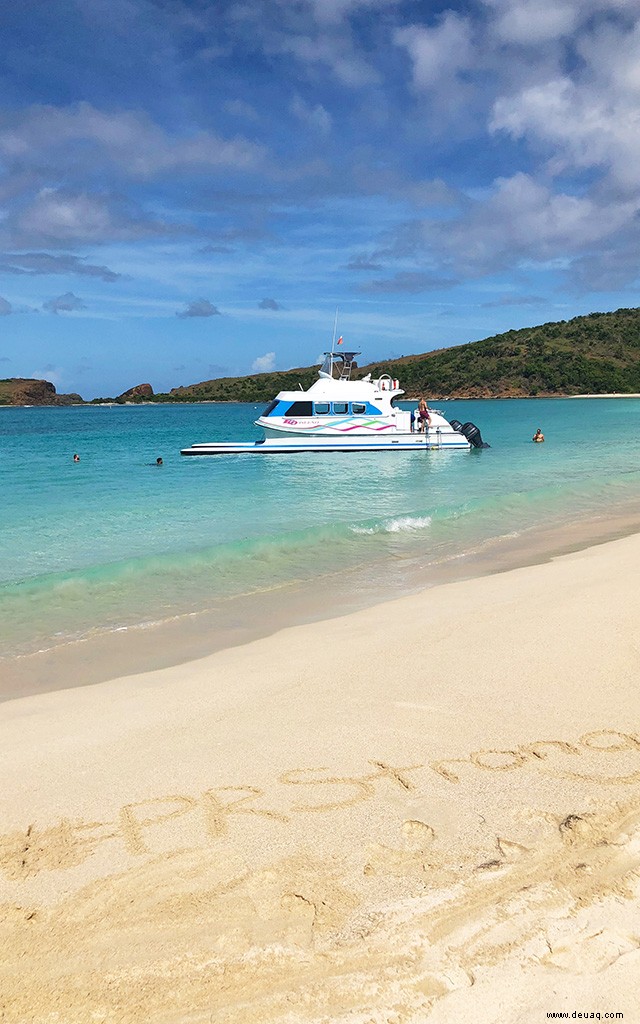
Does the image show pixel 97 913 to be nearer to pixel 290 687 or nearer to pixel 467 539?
pixel 290 687

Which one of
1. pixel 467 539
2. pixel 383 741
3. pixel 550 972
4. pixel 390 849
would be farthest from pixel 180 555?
pixel 550 972

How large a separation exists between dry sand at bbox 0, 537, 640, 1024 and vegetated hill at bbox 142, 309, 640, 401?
327 ft

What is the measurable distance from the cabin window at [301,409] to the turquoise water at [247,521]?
82.8 inches

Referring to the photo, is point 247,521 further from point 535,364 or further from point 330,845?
point 535,364

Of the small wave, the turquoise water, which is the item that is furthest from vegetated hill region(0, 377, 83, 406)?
the small wave

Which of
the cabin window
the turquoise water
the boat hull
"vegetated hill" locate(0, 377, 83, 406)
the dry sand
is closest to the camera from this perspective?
the dry sand

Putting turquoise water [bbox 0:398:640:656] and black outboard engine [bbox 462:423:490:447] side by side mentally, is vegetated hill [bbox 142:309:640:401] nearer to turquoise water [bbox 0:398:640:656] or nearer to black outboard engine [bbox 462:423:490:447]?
black outboard engine [bbox 462:423:490:447]

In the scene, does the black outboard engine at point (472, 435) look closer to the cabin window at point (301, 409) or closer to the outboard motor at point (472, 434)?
the outboard motor at point (472, 434)

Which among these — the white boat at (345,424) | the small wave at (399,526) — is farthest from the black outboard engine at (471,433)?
the small wave at (399,526)

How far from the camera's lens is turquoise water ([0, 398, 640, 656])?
31.4 ft

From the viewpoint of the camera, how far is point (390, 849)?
3.36 metres

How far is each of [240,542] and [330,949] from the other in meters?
10.3

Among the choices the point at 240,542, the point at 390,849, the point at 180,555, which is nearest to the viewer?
the point at 390,849

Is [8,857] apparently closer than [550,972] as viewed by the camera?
No
